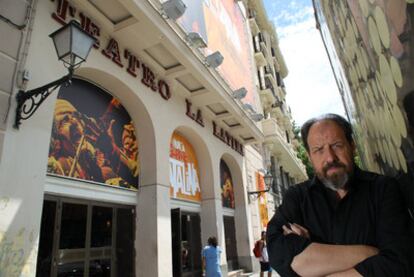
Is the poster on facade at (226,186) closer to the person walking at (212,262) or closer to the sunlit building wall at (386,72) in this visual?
the person walking at (212,262)

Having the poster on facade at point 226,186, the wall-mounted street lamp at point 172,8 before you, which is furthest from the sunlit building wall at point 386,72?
the poster on facade at point 226,186

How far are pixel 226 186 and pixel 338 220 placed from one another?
11.6m

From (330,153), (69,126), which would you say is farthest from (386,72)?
(69,126)

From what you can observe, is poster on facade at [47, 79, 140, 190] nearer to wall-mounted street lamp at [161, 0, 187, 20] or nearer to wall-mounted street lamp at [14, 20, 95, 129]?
wall-mounted street lamp at [14, 20, 95, 129]

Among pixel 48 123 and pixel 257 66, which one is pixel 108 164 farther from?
pixel 257 66

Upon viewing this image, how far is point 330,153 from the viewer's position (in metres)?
1.66

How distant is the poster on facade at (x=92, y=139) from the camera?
18.8 ft

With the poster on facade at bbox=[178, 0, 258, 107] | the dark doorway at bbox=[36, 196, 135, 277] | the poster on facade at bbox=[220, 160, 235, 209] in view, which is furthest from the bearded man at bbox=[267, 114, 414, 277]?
the poster on facade at bbox=[220, 160, 235, 209]

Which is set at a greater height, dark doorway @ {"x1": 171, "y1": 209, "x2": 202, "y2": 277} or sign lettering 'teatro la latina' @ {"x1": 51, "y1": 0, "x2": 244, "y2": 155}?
sign lettering 'teatro la latina' @ {"x1": 51, "y1": 0, "x2": 244, "y2": 155}

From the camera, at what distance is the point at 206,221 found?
10688mm

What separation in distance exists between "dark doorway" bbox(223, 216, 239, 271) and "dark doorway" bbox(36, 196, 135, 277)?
5943mm

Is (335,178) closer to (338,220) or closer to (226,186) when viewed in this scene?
(338,220)

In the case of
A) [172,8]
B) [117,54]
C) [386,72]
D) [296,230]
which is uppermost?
[172,8]

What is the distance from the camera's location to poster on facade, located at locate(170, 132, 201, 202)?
9326mm
